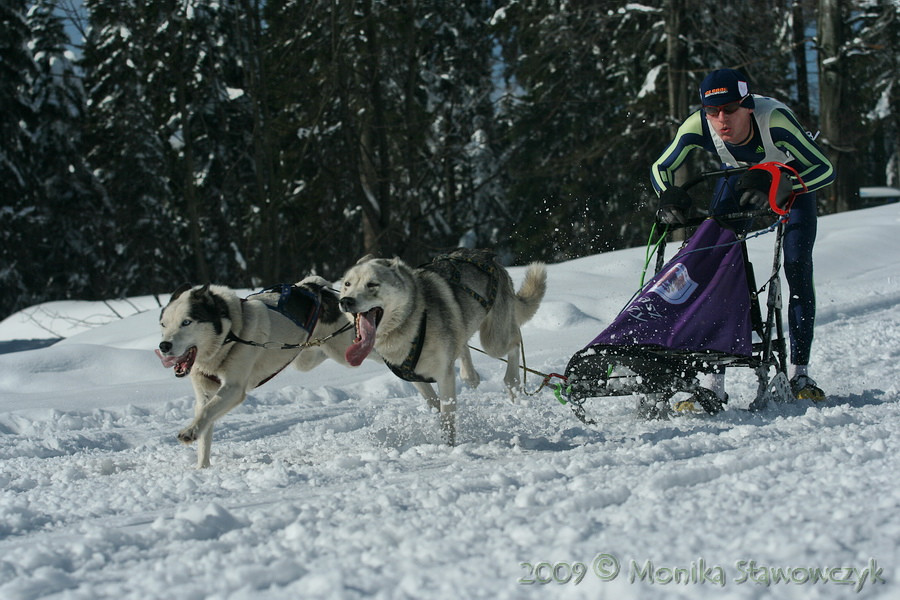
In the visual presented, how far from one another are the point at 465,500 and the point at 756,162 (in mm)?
2811

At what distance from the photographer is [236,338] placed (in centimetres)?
427

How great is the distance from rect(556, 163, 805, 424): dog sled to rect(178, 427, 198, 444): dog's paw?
183 centimetres

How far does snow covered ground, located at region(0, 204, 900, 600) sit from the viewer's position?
75.2 inches

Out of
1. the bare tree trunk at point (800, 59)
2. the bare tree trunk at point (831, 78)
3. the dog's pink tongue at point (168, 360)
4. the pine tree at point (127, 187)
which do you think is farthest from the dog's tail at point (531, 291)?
the pine tree at point (127, 187)

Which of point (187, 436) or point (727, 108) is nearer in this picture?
point (187, 436)

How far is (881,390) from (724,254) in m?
1.26

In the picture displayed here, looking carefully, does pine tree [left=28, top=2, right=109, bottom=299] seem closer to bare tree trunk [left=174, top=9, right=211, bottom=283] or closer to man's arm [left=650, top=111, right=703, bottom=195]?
bare tree trunk [left=174, top=9, right=211, bottom=283]

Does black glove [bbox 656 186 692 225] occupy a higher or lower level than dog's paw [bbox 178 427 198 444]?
higher

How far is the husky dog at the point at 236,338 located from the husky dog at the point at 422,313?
600 millimetres

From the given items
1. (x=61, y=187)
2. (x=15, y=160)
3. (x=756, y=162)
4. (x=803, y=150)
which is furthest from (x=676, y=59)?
(x=15, y=160)

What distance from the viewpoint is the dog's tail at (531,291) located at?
569 centimetres

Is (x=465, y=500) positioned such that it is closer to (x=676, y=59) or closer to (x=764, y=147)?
(x=764, y=147)

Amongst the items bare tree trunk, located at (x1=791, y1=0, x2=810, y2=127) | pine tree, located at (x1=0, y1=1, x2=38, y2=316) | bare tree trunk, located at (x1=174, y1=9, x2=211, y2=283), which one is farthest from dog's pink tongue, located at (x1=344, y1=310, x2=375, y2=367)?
pine tree, located at (x1=0, y1=1, x2=38, y2=316)

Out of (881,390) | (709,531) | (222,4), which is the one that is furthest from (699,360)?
(222,4)
